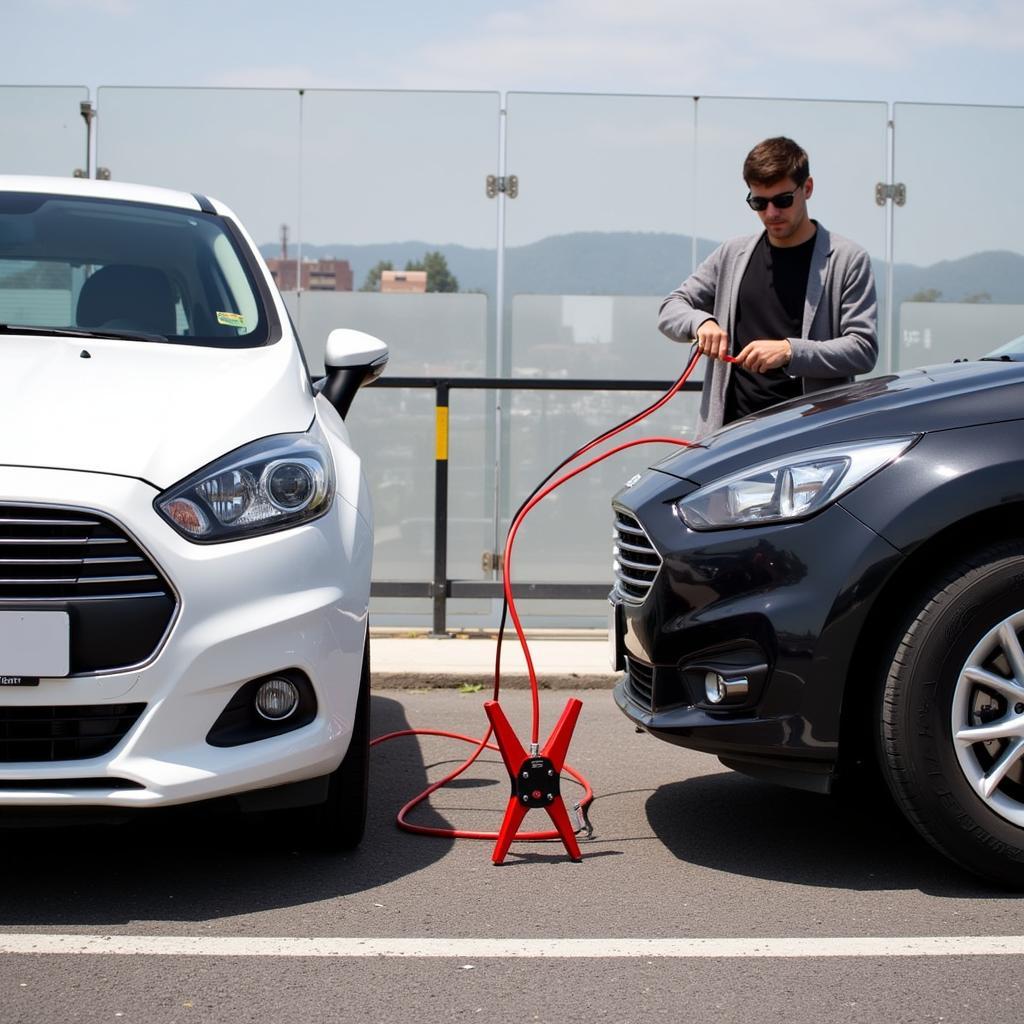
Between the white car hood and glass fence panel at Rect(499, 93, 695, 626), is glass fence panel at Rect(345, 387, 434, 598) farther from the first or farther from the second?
the white car hood

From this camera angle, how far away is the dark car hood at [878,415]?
3367 mm

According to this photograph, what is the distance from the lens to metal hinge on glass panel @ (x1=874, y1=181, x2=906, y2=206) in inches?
Answer: 340

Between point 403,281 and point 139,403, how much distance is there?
5.31 m

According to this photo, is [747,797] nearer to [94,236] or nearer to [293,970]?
[293,970]

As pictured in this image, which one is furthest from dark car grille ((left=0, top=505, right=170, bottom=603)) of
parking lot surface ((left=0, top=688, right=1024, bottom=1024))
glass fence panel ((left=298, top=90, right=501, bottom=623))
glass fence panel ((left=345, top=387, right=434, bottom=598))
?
glass fence panel ((left=298, top=90, right=501, bottom=623))

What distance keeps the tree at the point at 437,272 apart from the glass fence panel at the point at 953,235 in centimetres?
264

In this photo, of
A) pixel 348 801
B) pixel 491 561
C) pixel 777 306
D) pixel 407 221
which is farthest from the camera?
pixel 407 221

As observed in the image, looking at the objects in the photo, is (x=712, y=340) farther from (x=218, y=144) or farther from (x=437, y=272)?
(x=218, y=144)

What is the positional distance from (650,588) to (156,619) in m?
1.17

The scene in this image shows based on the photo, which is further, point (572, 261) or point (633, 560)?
point (572, 261)

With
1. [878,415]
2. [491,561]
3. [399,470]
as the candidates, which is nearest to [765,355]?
[878,415]

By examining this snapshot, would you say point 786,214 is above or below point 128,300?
above

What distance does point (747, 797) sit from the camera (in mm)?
4312

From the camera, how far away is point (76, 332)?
393 cm
